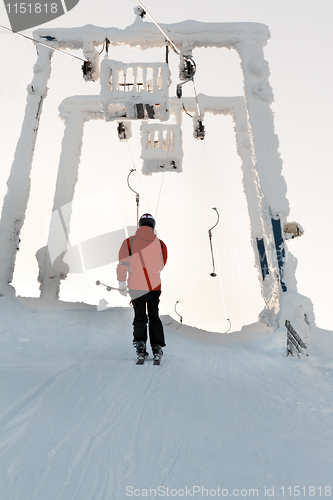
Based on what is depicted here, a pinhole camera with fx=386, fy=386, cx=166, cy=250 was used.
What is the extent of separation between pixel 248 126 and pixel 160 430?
8141 millimetres

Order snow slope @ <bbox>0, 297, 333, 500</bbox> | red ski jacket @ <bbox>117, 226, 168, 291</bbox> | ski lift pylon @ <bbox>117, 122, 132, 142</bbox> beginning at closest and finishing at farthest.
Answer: snow slope @ <bbox>0, 297, 333, 500</bbox>, red ski jacket @ <bbox>117, 226, 168, 291</bbox>, ski lift pylon @ <bbox>117, 122, 132, 142</bbox>

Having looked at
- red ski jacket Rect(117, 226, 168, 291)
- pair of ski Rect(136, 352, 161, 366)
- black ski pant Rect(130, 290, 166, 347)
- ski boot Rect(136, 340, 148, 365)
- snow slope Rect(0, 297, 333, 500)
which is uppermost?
red ski jacket Rect(117, 226, 168, 291)

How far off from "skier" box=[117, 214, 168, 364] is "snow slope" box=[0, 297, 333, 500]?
0.42 meters

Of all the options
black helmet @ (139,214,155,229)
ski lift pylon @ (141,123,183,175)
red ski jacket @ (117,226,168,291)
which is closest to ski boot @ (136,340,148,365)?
red ski jacket @ (117,226,168,291)

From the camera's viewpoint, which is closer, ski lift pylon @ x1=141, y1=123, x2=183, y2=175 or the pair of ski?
the pair of ski

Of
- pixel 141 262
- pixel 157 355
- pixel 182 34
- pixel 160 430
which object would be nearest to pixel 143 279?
pixel 141 262

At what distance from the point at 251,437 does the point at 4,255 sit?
26.5 feet

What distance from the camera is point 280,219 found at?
842cm

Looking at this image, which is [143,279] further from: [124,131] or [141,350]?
[124,131]

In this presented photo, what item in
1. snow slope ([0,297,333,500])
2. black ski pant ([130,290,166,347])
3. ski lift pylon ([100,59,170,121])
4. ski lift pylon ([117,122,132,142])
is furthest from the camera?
ski lift pylon ([117,122,132,142])

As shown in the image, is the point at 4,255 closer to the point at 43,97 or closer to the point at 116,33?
the point at 43,97

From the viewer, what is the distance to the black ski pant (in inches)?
179

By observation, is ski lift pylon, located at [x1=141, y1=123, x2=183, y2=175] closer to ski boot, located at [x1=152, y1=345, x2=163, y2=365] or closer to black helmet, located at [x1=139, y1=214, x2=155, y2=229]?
black helmet, located at [x1=139, y1=214, x2=155, y2=229]

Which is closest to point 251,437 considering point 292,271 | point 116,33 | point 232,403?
point 232,403
